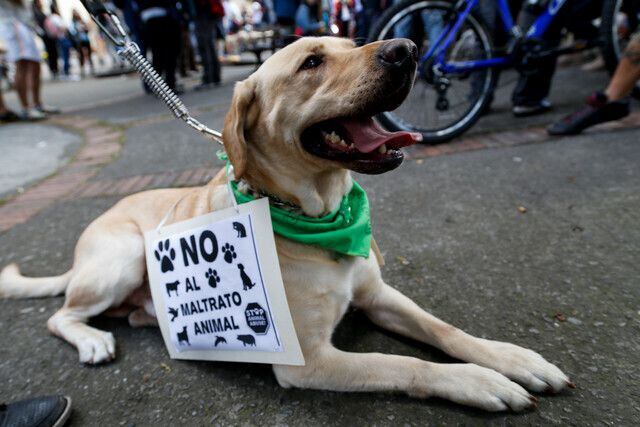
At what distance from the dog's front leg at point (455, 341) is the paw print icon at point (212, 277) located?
585mm

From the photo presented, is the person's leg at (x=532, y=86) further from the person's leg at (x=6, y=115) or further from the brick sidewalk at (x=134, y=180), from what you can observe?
the person's leg at (x=6, y=115)

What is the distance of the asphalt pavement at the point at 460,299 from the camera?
4.80 feet

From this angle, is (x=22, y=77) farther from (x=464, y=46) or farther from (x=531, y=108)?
(x=531, y=108)

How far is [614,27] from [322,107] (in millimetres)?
3313

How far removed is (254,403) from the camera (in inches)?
60.4

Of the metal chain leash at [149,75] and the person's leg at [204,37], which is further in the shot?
the person's leg at [204,37]

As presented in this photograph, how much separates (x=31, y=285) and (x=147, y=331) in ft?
2.63

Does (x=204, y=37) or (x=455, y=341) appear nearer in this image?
(x=455, y=341)

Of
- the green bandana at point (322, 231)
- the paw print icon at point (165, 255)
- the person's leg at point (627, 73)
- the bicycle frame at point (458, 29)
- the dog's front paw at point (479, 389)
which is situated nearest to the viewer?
the dog's front paw at point (479, 389)

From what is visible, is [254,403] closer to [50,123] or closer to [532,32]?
[532,32]

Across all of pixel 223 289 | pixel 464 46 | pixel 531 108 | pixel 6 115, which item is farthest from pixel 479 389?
pixel 6 115

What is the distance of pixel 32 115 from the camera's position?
7.22 meters

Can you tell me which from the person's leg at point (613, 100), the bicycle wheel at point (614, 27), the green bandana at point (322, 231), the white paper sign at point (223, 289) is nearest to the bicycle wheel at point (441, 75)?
the person's leg at point (613, 100)

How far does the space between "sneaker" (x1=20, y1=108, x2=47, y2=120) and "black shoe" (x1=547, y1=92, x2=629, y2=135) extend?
781 cm
